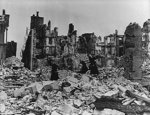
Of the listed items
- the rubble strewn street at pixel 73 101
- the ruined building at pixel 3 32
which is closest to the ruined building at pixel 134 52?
the rubble strewn street at pixel 73 101

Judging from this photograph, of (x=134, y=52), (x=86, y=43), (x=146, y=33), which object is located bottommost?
(x=134, y=52)

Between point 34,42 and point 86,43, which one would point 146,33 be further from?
point 34,42

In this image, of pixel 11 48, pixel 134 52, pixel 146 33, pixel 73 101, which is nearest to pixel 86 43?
pixel 146 33

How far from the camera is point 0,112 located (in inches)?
385

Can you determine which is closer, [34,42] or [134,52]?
[134,52]

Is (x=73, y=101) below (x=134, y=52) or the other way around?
below

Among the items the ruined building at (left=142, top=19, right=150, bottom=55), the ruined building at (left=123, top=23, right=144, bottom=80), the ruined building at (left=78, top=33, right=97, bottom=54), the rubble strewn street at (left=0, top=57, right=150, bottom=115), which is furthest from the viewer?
the ruined building at (left=78, top=33, right=97, bottom=54)

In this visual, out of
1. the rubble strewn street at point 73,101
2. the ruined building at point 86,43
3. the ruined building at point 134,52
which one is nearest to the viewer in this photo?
the rubble strewn street at point 73,101

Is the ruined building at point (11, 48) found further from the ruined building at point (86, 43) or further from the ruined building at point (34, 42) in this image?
the ruined building at point (86, 43)

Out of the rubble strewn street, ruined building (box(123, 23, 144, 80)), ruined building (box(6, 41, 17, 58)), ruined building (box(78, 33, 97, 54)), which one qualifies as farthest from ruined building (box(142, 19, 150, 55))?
the rubble strewn street

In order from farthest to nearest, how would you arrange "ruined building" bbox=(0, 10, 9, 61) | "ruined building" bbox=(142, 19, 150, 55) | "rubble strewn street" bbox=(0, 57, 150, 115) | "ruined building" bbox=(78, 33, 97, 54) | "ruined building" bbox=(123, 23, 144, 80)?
"ruined building" bbox=(78, 33, 97, 54) → "ruined building" bbox=(142, 19, 150, 55) → "ruined building" bbox=(0, 10, 9, 61) → "ruined building" bbox=(123, 23, 144, 80) → "rubble strewn street" bbox=(0, 57, 150, 115)

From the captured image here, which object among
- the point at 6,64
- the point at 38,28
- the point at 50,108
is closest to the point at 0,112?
the point at 50,108

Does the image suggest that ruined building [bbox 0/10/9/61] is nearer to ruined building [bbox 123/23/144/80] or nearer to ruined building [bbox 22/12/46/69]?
ruined building [bbox 22/12/46/69]

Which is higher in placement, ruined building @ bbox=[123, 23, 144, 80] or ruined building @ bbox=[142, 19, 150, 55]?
ruined building @ bbox=[142, 19, 150, 55]
